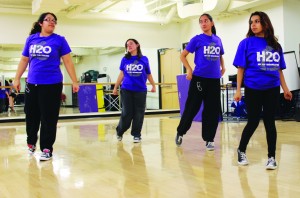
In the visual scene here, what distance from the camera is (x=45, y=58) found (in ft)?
11.8

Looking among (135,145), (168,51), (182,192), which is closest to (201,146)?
(135,145)

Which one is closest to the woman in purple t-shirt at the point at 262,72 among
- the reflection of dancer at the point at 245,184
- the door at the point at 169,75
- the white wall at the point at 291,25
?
the reflection of dancer at the point at 245,184

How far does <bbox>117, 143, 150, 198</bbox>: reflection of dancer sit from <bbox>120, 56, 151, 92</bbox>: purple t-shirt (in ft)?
2.68

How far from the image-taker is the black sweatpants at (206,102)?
13.2 ft

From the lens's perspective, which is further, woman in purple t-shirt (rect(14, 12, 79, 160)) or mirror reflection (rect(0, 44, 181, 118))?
mirror reflection (rect(0, 44, 181, 118))

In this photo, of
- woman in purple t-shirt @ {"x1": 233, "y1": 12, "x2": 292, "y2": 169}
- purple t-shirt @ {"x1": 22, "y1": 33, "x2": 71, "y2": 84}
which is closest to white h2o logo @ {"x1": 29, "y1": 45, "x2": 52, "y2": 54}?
purple t-shirt @ {"x1": 22, "y1": 33, "x2": 71, "y2": 84}

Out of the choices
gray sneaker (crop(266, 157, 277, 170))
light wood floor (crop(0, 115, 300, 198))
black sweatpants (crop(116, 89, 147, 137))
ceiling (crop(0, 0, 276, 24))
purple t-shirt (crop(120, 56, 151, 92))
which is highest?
ceiling (crop(0, 0, 276, 24))

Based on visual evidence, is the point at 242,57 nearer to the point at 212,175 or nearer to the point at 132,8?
the point at 212,175

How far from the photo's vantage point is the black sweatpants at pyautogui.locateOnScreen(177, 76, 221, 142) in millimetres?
4031

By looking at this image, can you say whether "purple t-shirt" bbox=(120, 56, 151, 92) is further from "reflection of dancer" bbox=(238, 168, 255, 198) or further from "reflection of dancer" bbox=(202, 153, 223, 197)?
"reflection of dancer" bbox=(238, 168, 255, 198)

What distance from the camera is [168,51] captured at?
495 inches

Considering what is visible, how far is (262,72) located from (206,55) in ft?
3.35

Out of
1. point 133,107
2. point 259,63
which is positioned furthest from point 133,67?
point 259,63

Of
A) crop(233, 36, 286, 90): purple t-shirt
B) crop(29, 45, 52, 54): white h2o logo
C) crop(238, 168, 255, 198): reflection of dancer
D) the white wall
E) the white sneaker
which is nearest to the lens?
crop(238, 168, 255, 198): reflection of dancer
